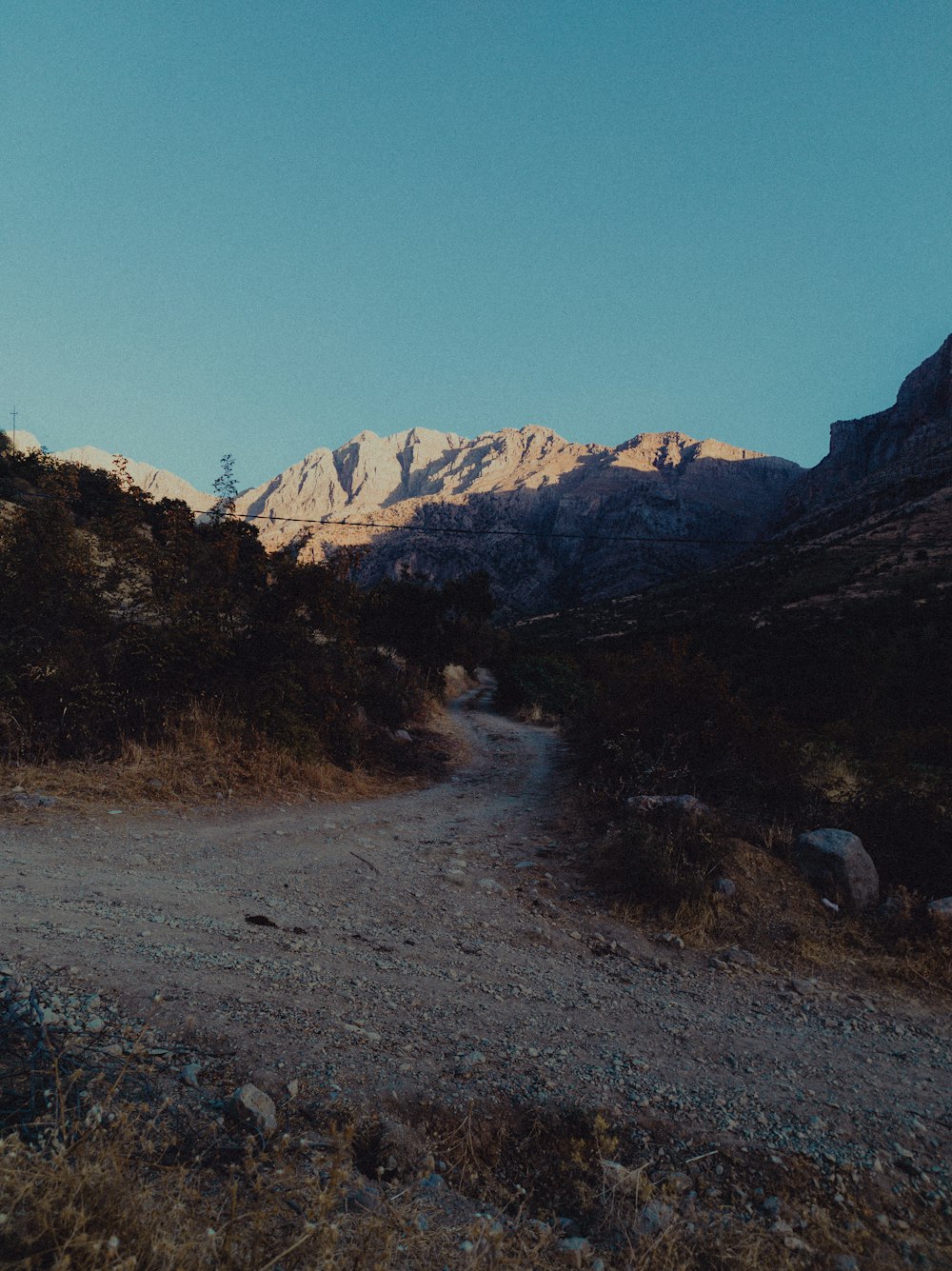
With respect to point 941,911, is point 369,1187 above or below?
above

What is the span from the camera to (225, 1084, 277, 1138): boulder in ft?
8.12

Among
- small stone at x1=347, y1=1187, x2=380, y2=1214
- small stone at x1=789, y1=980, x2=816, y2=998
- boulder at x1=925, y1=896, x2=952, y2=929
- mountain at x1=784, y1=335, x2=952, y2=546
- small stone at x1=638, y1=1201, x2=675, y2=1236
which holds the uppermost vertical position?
mountain at x1=784, y1=335, x2=952, y2=546

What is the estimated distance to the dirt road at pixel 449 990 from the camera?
3158mm

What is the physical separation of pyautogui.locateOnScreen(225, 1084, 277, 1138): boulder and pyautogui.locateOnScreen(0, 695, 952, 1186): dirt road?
32 cm

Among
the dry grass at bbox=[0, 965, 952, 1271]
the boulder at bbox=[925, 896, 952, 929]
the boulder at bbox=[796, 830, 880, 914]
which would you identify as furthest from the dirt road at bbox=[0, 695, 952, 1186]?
the boulder at bbox=[796, 830, 880, 914]

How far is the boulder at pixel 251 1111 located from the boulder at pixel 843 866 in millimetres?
5622

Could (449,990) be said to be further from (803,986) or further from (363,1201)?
(803,986)

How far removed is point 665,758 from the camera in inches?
353

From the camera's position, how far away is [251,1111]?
8.18 feet

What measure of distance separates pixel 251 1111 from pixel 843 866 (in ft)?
19.2

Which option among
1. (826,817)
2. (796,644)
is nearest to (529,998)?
(826,817)

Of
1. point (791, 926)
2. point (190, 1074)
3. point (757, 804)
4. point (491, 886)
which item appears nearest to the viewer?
point (190, 1074)

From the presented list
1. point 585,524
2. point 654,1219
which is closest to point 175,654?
point 654,1219

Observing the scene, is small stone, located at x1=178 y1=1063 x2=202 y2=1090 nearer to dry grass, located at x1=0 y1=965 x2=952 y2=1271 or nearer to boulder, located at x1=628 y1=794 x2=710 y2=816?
dry grass, located at x1=0 y1=965 x2=952 y2=1271
